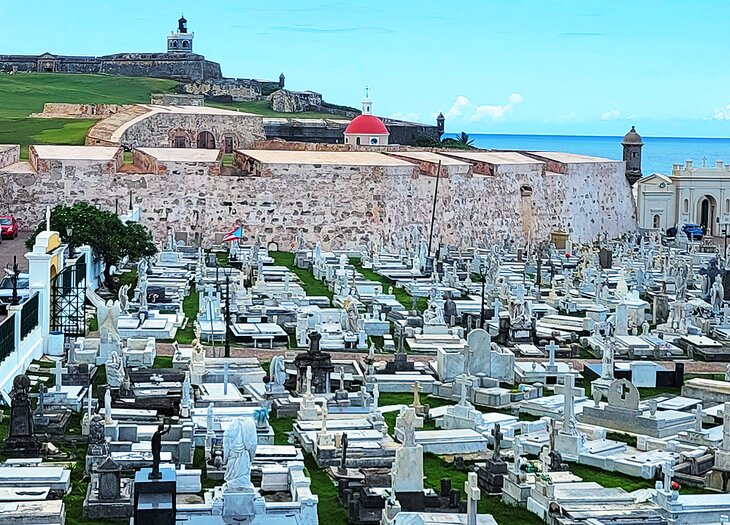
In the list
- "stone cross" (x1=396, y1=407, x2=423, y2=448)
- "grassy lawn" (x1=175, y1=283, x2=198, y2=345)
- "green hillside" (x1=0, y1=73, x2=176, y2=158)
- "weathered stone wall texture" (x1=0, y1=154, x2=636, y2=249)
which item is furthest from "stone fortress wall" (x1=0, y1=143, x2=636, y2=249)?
"stone cross" (x1=396, y1=407, x2=423, y2=448)

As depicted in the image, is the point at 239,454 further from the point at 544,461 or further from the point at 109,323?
the point at 109,323

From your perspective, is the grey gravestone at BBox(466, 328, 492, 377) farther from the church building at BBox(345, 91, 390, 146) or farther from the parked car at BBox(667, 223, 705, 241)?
the church building at BBox(345, 91, 390, 146)

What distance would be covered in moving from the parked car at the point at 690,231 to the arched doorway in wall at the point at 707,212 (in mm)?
956

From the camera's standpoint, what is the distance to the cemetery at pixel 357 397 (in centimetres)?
1312

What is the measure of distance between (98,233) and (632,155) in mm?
29678

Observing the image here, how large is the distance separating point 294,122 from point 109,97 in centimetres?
1824

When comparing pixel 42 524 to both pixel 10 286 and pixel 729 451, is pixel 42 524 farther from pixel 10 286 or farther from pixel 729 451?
pixel 10 286

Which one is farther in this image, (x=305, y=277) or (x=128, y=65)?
(x=128, y=65)

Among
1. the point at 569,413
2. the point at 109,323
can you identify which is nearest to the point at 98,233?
the point at 109,323

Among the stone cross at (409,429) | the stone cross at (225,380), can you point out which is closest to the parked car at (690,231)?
the stone cross at (225,380)

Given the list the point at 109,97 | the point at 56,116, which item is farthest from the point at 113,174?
the point at 109,97

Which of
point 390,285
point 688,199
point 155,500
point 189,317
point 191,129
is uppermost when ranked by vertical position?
point 191,129

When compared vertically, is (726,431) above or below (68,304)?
below

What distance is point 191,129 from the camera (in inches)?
2050
